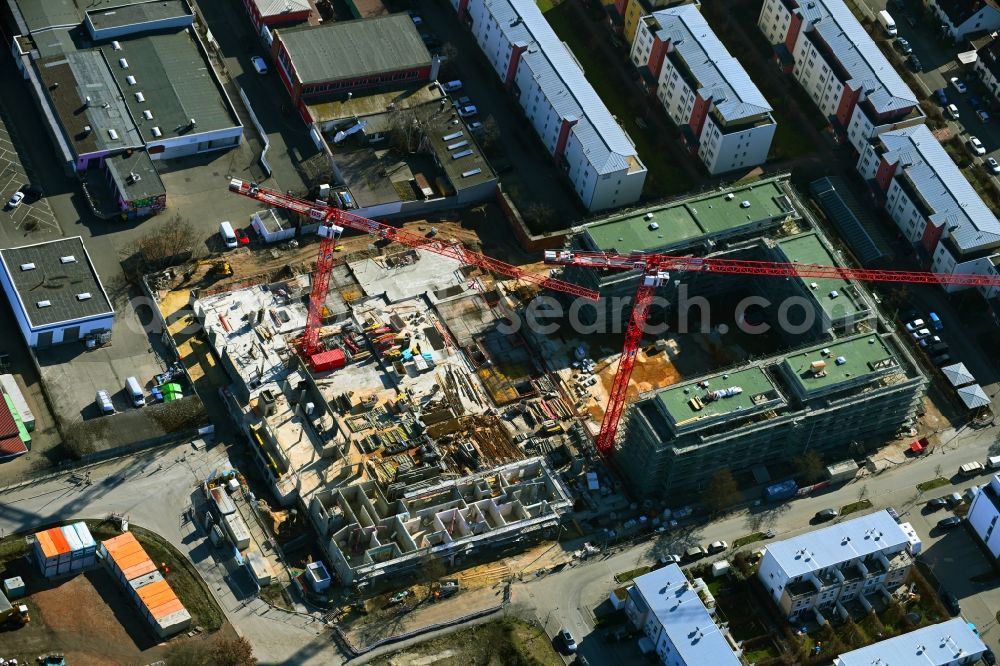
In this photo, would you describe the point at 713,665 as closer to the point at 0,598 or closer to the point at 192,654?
the point at 192,654

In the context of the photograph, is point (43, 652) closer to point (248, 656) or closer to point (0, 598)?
point (0, 598)

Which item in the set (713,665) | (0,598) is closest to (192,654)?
(0,598)

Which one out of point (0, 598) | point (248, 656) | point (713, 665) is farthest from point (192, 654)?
point (713, 665)

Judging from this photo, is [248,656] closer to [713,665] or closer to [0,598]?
[0,598]

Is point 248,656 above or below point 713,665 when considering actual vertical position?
above

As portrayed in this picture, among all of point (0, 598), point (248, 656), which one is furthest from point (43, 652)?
point (248, 656)

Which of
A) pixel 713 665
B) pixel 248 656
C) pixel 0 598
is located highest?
pixel 0 598

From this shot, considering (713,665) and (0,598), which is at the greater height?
(0,598)

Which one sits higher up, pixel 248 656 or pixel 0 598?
pixel 0 598
